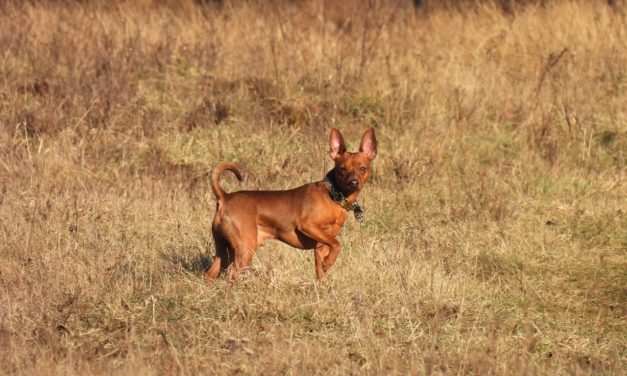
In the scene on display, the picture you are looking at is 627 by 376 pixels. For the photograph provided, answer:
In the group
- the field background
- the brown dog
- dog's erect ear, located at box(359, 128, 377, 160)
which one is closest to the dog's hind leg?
the brown dog

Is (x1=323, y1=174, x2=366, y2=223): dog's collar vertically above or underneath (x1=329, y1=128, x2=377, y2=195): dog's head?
underneath

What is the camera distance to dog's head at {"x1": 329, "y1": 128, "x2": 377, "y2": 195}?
6.91 m

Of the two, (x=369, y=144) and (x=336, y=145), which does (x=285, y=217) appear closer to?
(x=336, y=145)

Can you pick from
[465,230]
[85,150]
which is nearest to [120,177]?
[85,150]

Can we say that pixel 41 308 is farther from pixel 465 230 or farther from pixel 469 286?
pixel 465 230

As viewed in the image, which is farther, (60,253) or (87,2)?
(87,2)

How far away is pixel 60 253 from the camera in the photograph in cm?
705

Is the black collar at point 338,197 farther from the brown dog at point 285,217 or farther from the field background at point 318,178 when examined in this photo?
the field background at point 318,178

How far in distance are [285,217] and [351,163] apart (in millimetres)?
646

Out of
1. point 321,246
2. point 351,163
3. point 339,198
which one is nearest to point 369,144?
point 351,163

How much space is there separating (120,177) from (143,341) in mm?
3857

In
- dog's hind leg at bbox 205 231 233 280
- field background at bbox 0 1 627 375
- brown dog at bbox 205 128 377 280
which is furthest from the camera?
dog's hind leg at bbox 205 231 233 280

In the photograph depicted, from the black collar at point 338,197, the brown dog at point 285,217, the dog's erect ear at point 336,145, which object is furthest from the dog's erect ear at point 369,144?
the black collar at point 338,197

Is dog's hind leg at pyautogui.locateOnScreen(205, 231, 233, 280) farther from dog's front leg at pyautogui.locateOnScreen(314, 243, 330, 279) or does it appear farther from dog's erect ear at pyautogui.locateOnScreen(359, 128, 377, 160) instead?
dog's erect ear at pyautogui.locateOnScreen(359, 128, 377, 160)
